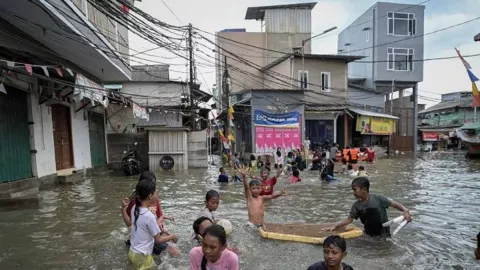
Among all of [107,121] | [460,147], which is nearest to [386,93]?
[460,147]

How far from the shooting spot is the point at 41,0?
7.64 meters

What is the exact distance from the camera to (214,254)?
2967 mm

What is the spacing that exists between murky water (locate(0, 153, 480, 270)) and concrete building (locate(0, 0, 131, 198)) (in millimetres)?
1307

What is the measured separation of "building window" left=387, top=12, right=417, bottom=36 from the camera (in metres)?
31.7

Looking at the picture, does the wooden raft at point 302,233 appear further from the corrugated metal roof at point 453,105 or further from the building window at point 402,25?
the corrugated metal roof at point 453,105

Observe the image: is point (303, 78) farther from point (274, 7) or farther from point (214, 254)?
point (214, 254)

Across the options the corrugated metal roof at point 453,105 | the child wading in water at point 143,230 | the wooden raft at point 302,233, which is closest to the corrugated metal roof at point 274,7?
the corrugated metal roof at point 453,105

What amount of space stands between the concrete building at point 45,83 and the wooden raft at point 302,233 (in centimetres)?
559

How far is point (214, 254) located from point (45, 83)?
38.4ft

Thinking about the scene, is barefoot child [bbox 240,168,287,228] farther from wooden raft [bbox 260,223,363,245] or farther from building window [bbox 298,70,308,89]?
building window [bbox 298,70,308,89]

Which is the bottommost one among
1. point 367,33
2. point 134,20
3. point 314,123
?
point 314,123

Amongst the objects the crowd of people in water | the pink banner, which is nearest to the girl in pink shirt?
the crowd of people in water

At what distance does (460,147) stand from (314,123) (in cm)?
2451

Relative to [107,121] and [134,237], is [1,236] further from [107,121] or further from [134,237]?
[107,121]
